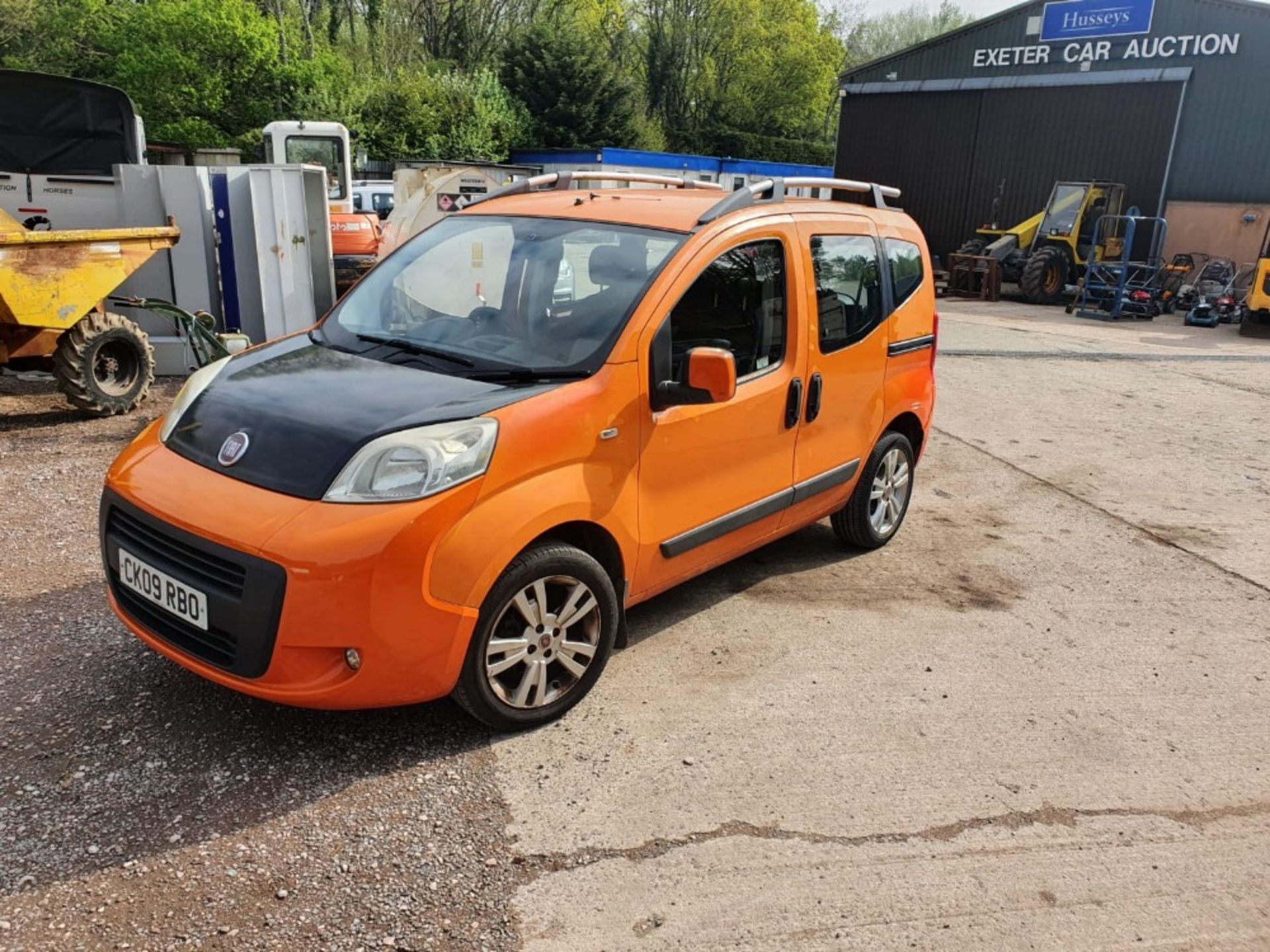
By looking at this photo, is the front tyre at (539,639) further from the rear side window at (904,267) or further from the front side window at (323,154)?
the front side window at (323,154)

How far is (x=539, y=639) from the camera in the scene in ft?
10.8

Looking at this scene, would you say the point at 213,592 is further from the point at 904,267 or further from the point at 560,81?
the point at 560,81

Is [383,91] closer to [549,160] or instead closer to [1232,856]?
[549,160]

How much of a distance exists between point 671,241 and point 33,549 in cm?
352

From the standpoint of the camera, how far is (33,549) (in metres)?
4.70

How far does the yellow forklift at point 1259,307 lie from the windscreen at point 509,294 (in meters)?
16.3

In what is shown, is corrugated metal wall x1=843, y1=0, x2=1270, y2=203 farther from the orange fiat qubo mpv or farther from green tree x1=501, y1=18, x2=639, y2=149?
the orange fiat qubo mpv

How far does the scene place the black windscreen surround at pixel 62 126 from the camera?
10.2 meters

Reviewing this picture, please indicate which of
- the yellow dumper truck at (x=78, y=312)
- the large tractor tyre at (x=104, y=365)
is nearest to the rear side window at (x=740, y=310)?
the yellow dumper truck at (x=78, y=312)

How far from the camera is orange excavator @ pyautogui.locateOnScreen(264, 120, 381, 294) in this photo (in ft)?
42.0

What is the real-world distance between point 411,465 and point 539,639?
0.78 m

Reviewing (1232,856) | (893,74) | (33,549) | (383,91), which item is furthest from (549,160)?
(1232,856)

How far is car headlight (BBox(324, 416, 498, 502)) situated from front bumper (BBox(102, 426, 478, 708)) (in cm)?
4

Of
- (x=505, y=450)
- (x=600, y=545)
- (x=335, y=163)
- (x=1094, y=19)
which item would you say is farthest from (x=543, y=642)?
(x=1094, y=19)
